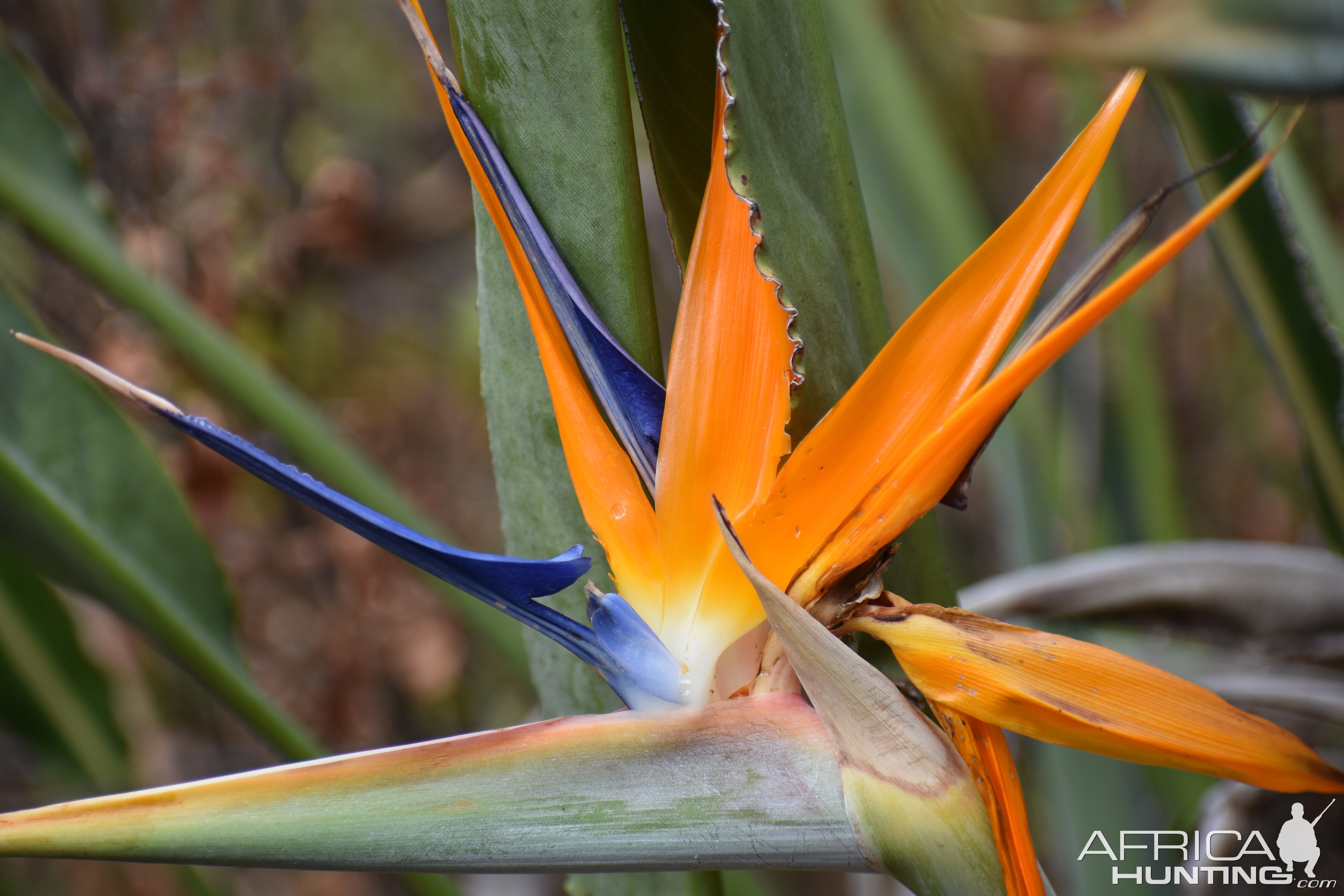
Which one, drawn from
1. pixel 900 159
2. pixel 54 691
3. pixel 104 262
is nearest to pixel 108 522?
pixel 104 262

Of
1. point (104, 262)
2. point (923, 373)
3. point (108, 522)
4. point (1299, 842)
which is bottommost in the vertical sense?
point (1299, 842)

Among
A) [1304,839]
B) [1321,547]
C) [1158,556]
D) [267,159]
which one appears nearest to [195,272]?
[267,159]

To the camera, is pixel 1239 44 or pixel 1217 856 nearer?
pixel 1239 44

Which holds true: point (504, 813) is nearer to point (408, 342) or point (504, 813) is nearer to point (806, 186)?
Answer: point (806, 186)

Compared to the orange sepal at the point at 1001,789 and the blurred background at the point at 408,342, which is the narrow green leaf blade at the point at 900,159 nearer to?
the blurred background at the point at 408,342

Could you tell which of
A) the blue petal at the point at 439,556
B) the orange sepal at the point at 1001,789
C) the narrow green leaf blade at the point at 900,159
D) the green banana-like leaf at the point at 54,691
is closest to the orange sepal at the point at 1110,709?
the orange sepal at the point at 1001,789
